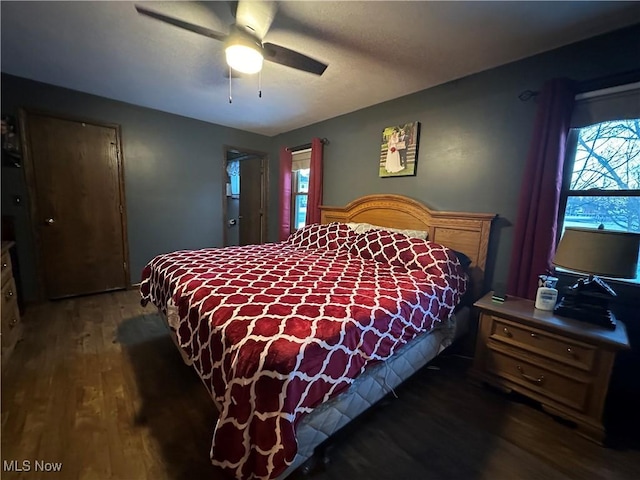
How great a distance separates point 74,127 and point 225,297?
318 centimetres

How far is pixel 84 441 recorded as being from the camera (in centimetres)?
136

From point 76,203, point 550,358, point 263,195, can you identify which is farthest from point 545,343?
point 76,203

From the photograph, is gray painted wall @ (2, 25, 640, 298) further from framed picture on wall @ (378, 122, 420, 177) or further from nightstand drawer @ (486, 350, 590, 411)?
nightstand drawer @ (486, 350, 590, 411)

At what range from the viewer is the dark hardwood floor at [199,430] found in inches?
49.9

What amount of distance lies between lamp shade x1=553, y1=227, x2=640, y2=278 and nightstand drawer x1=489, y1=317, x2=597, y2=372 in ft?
1.39

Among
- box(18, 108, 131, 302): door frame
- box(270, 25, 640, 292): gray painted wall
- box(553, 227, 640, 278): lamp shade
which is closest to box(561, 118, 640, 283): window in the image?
box(270, 25, 640, 292): gray painted wall

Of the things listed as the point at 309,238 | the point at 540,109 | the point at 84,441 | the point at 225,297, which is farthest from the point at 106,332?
the point at 540,109

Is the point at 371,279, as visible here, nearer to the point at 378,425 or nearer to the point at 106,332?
the point at 378,425

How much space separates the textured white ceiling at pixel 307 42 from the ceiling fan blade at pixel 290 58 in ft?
0.69

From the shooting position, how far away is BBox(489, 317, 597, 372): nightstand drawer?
4.89ft

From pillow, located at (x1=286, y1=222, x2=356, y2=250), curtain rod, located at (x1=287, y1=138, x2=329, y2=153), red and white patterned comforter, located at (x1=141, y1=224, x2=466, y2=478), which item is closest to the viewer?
red and white patterned comforter, located at (x1=141, y1=224, x2=466, y2=478)

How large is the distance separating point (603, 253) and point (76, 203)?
185 inches

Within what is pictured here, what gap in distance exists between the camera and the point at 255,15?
1578 millimetres

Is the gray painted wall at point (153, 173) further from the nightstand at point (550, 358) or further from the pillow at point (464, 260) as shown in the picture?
the nightstand at point (550, 358)
